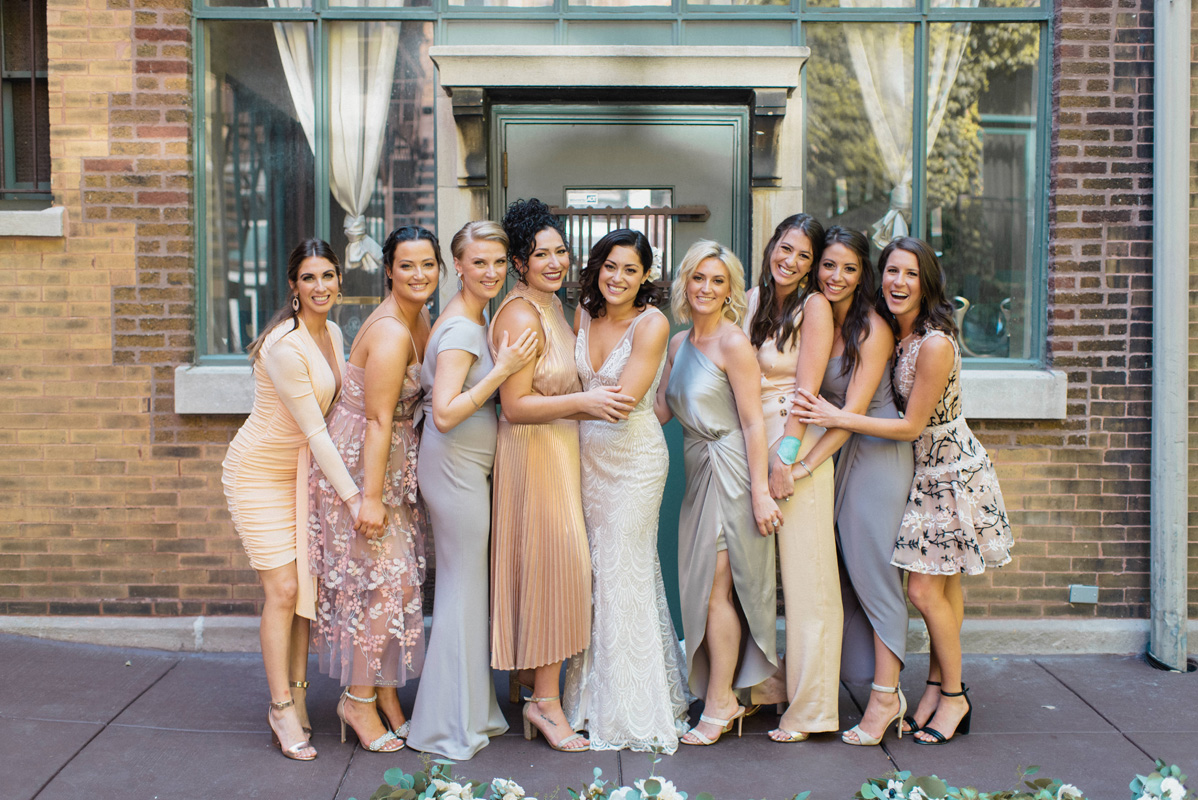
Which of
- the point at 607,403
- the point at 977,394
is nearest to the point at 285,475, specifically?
the point at 607,403

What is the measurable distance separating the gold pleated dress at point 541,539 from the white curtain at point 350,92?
6.08 feet

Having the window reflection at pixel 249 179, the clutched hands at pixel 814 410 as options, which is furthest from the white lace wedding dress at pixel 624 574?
the window reflection at pixel 249 179

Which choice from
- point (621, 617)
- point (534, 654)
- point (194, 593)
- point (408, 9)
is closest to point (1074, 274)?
point (621, 617)

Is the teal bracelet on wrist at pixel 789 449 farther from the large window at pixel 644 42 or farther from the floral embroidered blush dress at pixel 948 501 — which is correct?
the large window at pixel 644 42

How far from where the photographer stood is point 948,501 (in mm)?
3912

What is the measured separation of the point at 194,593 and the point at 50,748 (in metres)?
1.28

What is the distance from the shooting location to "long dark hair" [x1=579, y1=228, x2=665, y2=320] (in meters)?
3.76

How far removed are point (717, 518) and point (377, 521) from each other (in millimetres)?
1345

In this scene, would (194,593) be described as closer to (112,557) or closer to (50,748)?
(112,557)

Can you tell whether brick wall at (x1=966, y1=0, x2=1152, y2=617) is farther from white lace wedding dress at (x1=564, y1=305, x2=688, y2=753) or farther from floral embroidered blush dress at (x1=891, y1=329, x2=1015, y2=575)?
white lace wedding dress at (x1=564, y1=305, x2=688, y2=753)

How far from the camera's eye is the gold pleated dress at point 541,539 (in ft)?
12.5

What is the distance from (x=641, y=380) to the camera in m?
3.73

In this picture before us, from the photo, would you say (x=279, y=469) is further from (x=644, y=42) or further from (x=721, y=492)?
(x=644, y=42)

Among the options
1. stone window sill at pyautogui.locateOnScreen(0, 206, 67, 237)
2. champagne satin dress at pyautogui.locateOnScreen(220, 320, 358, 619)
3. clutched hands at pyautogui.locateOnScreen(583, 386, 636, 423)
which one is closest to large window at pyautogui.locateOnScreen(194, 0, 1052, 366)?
stone window sill at pyautogui.locateOnScreen(0, 206, 67, 237)
